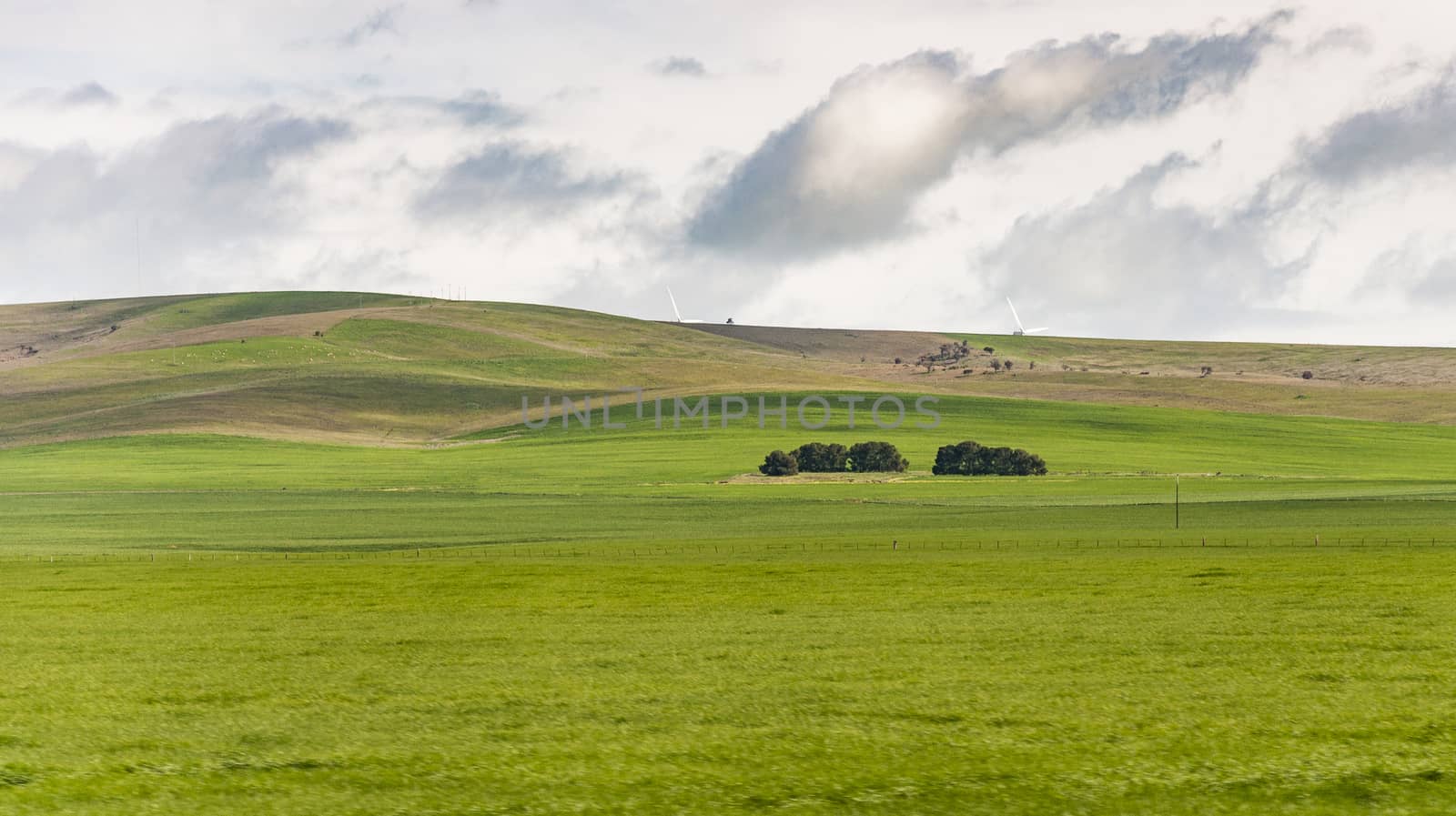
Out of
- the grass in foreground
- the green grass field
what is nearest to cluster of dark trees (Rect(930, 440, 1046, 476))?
the green grass field

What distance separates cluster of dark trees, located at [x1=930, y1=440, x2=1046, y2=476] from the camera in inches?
4852

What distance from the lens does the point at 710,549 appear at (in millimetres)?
65312

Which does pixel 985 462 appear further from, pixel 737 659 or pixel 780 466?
pixel 737 659

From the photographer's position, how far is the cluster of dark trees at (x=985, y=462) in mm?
123250

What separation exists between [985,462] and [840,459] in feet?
40.2

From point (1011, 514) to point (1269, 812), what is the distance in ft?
240

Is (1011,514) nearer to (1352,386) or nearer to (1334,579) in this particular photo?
(1334,579)

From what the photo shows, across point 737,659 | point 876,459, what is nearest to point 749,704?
point 737,659

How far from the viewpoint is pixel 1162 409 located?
561 feet

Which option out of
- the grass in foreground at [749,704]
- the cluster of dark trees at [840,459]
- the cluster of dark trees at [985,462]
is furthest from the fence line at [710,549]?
the cluster of dark trees at [985,462]

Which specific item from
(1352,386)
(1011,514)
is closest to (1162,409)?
(1352,386)

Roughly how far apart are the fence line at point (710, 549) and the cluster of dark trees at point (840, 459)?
178ft

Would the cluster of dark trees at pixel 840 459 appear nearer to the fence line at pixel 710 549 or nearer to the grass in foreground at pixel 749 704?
the fence line at pixel 710 549

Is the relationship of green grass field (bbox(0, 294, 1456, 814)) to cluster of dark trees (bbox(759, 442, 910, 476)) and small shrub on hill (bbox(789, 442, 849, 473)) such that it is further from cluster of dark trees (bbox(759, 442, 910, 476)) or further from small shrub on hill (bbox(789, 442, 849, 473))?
small shrub on hill (bbox(789, 442, 849, 473))
